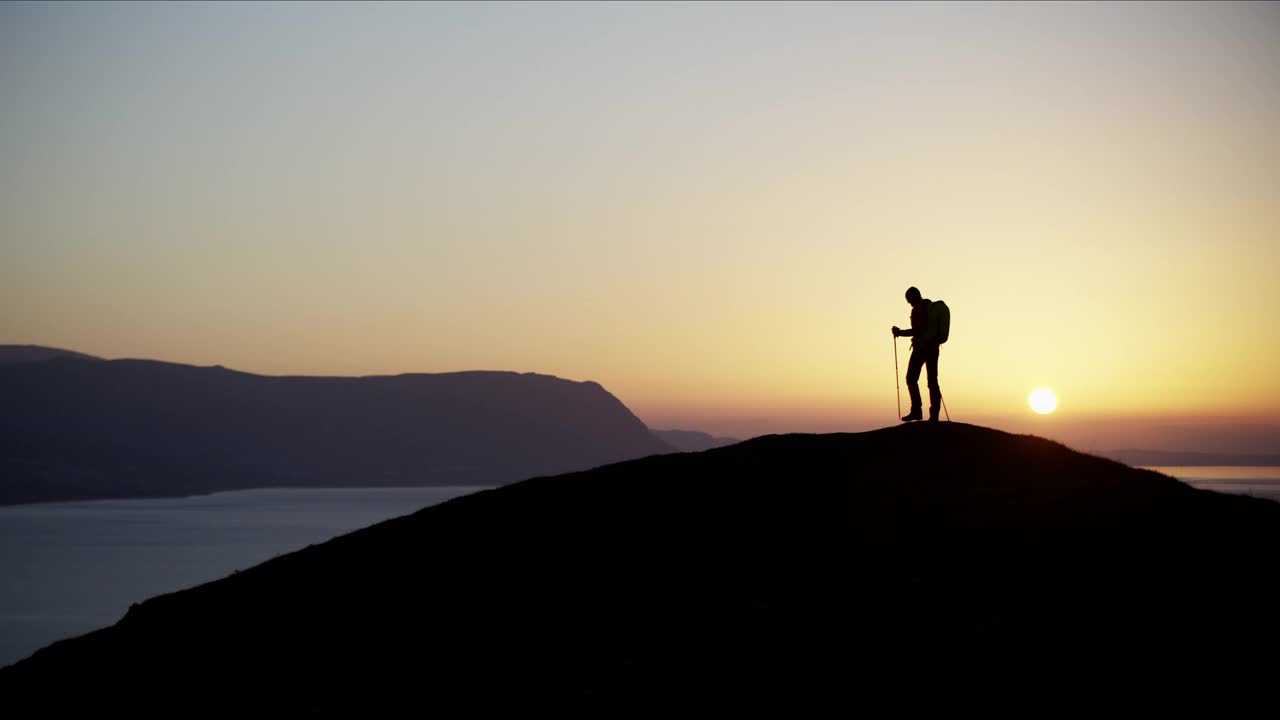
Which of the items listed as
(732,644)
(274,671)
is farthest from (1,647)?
(732,644)

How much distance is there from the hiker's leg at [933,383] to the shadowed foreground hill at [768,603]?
0.55 metres

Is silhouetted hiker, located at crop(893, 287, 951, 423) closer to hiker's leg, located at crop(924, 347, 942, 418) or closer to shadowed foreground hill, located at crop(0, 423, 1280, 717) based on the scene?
hiker's leg, located at crop(924, 347, 942, 418)

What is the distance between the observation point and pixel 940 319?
25.2 m

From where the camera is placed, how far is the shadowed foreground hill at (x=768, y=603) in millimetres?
15484

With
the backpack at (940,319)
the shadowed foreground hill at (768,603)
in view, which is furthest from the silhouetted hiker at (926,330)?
the shadowed foreground hill at (768,603)

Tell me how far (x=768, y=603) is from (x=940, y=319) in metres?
9.86

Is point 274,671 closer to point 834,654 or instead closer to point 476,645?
point 476,645

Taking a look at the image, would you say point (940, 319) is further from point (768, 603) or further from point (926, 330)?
point (768, 603)

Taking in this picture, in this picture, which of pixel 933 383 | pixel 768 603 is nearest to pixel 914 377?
pixel 933 383

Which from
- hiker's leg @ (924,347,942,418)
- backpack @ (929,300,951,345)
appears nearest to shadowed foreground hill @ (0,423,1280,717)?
hiker's leg @ (924,347,942,418)

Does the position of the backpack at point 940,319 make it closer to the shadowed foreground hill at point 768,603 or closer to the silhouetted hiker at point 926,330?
the silhouetted hiker at point 926,330

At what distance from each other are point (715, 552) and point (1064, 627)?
623 cm

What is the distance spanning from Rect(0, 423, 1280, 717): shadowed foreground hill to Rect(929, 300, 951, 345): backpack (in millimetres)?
2320

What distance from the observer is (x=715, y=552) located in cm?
2036
